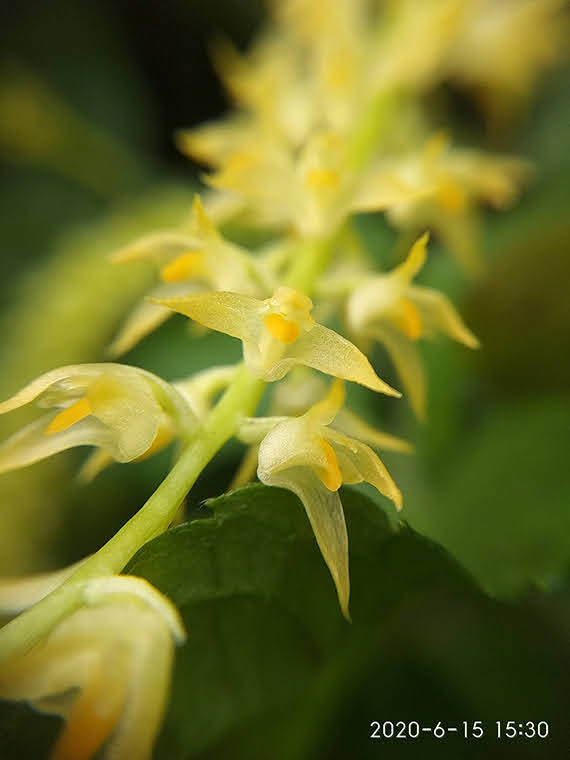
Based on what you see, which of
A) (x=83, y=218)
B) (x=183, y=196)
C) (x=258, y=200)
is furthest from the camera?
(x=83, y=218)

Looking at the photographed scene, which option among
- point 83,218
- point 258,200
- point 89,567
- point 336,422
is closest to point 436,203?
point 258,200

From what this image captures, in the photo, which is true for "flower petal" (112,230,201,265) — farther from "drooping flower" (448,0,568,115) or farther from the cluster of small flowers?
"drooping flower" (448,0,568,115)

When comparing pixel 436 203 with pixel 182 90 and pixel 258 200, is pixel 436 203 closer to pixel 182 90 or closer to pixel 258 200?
pixel 258 200

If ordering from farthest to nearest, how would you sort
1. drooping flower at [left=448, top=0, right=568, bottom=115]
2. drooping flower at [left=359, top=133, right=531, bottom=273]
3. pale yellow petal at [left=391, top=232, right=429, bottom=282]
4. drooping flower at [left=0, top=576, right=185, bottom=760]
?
drooping flower at [left=448, top=0, right=568, bottom=115] < drooping flower at [left=359, top=133, right=531, bottom=273] < pale yellow petal at [left=391, top=232, right=429, bottom=282] < drooping flower at [left=0, top=576, right=185, bottom=760]

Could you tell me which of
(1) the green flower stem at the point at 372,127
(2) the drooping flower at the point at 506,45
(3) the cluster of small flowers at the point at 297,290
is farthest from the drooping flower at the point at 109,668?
(2) the drooping flower at the point at 506,45

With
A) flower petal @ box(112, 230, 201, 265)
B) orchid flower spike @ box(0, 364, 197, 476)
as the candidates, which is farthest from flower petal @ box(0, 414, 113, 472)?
flower petal @ box(112, 230, 201, 265)
